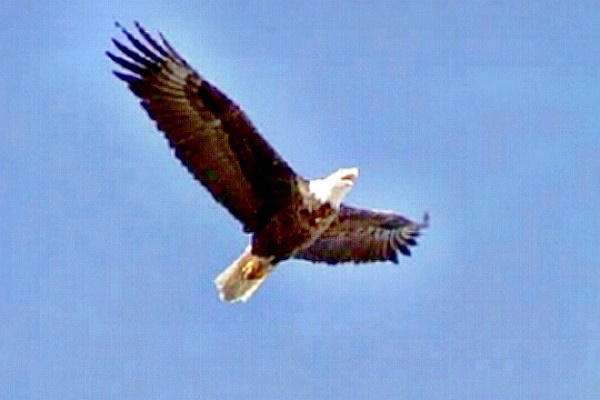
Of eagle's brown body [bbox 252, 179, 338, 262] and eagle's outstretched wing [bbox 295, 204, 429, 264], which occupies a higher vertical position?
eagle's outstretched wing [bbox 295, 204, 429, 264]

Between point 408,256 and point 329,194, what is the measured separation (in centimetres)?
168

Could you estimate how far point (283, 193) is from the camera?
22875 millimetres

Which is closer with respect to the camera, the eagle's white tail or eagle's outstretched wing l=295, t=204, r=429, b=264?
the eagle's white tail

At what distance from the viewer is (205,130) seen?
74.1 ft

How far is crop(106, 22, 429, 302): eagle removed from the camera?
73.6 ft

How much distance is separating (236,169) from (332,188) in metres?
0.84

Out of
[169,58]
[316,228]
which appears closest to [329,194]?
[316,228]

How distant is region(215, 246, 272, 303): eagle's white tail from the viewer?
22750mm

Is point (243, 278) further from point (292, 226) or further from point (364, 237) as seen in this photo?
point (364, 237)

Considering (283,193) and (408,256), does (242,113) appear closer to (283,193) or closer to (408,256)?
(283,193)

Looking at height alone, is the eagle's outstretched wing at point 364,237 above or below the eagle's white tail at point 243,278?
above

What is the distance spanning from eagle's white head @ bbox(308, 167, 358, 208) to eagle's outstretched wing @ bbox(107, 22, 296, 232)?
0.83ft

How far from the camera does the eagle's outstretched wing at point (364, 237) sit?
941 inches

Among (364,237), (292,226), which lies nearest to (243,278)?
(292,226)
